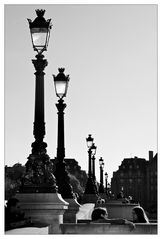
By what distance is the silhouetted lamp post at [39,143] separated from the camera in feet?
42.2

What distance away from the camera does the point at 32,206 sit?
40.9 feet

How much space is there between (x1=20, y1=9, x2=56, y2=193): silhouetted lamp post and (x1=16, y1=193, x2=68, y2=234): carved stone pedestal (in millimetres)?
143

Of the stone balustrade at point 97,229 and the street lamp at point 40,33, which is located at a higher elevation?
the street lamp at point 40,33

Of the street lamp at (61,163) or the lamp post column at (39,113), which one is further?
the street lamp at (61,163)

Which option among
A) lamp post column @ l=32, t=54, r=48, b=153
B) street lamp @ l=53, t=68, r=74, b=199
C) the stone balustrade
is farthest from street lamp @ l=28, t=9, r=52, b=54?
the stone balustrade

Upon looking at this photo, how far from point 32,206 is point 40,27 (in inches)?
157

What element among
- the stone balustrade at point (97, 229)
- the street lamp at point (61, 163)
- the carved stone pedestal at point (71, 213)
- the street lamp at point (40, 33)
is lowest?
the carved stone pedestal at point (71, 213)

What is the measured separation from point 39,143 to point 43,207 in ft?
4.69

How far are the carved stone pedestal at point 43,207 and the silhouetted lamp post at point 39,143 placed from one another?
14 centimetres

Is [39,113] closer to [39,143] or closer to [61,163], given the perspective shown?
[39,143]

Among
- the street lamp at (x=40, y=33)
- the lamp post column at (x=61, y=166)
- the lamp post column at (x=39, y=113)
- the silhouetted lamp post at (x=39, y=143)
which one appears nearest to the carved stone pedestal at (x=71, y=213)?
the lamp post column at (x=61, y=166)

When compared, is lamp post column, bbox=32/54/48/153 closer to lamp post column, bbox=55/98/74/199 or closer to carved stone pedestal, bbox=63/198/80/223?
carved stone pedestal, bbox=63/198/80/223

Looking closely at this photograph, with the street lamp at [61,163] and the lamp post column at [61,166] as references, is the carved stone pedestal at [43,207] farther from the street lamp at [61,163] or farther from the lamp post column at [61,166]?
the lamp post column at [61,166]

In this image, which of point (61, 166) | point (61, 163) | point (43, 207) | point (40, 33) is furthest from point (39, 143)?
point (61, 163)
